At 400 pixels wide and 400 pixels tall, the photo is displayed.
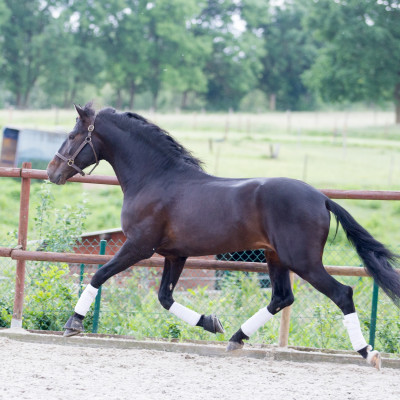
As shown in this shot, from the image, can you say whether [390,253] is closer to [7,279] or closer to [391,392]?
[391,392]

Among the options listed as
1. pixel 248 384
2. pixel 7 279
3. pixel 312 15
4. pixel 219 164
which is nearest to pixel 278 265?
pixel 248 384

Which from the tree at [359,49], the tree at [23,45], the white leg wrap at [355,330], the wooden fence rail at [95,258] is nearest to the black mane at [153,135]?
the wooden fence rail at [95,258]

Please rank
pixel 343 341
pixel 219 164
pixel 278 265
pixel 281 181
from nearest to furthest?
pixel 281 181, pixel 278 265, pixel 343 341, pixel 219 164

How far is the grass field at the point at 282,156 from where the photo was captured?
63.9 feet

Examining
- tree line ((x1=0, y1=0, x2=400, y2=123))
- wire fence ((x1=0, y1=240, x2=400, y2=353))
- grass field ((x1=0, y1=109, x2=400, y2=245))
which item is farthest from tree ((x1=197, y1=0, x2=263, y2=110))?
wire fence ((x1=0, y1=240, x2=400, y2=353))

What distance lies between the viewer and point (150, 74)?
194 ft

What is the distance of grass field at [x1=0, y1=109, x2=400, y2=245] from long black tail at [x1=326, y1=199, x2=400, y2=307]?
4.42 m

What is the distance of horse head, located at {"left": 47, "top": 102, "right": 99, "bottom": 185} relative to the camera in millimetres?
5426

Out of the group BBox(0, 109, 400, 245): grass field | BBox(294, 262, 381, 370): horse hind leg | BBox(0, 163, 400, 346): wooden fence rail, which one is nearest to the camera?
BBox(294, 262, 381, 370): horse hind leg

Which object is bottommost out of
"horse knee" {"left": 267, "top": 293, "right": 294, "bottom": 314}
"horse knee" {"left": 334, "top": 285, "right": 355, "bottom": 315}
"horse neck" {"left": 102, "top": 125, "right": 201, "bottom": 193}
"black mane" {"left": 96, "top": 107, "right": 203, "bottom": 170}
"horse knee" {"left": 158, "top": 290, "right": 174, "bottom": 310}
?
"horse knee" {"left": 158, "top": 290, "right": 174, "bottom": 310}

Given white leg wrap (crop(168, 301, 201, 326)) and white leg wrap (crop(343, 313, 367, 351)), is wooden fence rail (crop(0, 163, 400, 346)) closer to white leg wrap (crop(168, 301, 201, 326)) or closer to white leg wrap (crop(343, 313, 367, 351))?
white leg wrap (crop(168, 301, 201, 326))

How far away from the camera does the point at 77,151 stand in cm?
543

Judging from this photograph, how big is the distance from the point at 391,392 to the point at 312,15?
4451 cm

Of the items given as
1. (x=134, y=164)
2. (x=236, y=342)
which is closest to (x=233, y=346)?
(x=236, y=342)
